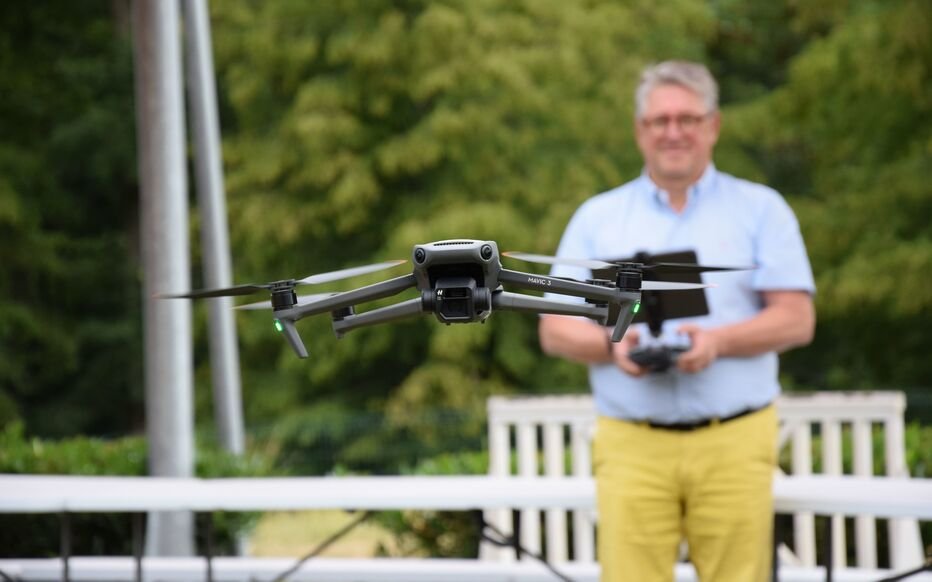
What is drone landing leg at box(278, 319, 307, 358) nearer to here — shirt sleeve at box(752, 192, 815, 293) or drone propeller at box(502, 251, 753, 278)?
drone propeller at box(502, 251, 753, 278)

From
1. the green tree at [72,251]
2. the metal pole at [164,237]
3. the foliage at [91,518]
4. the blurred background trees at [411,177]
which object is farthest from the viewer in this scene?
the green tree at [72,251]

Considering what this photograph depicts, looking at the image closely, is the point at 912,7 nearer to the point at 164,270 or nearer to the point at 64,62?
the point at 164,270

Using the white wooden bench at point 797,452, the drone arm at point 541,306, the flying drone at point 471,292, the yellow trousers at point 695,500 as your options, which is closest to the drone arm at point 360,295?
the flying drone at point 471,292

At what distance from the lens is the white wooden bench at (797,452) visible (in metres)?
4.75

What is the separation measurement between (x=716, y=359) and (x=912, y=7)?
731cm

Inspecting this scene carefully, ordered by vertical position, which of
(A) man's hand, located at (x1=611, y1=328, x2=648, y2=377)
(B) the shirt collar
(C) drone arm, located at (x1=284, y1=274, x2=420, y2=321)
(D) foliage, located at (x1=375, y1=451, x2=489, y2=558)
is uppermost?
(B) the shirt collar

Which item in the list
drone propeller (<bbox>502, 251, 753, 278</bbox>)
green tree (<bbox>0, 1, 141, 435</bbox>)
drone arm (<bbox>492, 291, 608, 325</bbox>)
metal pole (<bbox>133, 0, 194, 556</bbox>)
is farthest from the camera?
green tree (<bbox>0, 1, 141, 435</bbox>)

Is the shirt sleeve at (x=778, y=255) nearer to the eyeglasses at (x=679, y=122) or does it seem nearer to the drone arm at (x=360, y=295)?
the eyeglasses at (x=679, y=122)

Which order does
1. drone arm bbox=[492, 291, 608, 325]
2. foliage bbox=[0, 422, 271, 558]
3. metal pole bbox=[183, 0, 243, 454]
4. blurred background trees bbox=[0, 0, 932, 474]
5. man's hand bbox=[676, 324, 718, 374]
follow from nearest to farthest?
drone arm bbox=[492, 291, 608, 325], man's hand bbox=[676, 324, 718, 374], foliage bbox=[0, 422, 271, 558], metal pole bbox=[183, 0, 243, 454], blurred background trees bbox=[0, 0, 932, 474]

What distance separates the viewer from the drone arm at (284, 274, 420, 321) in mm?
1527

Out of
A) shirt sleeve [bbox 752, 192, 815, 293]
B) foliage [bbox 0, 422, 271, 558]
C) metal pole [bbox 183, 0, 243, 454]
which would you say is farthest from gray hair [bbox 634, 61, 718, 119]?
metal pole [bbox 183, 0, 243, 454]

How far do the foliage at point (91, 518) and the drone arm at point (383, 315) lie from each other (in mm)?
4044

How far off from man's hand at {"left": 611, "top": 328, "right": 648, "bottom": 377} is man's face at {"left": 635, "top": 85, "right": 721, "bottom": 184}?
39cm

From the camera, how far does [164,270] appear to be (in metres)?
5.09
